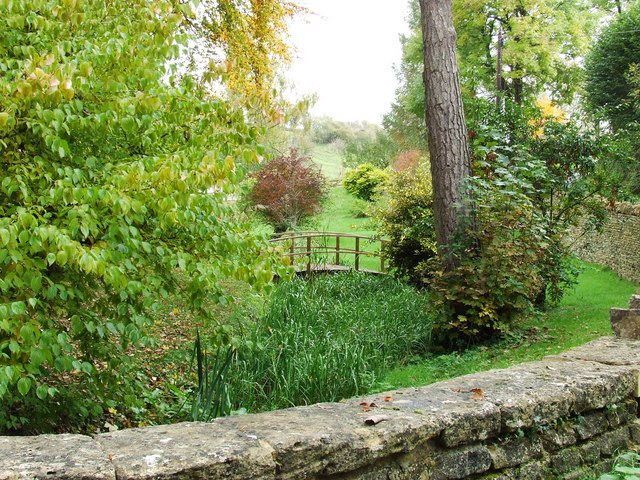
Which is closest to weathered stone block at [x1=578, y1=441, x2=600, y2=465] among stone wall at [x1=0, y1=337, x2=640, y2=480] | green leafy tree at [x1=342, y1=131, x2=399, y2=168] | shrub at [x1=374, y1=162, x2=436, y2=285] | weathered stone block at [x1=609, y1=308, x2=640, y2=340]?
stone wall at [x1=0, y1=337, x2=640, y2=480]

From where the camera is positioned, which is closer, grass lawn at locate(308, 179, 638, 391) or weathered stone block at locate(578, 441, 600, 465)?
weathered stone block at locate(578, 441, 600, 465)

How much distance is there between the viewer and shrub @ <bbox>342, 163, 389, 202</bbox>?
27.2 meters

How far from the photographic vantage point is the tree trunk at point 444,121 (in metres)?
7.52

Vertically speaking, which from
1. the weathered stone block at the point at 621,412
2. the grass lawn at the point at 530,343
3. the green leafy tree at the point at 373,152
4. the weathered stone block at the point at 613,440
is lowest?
the grass lawn at the point at 530,343

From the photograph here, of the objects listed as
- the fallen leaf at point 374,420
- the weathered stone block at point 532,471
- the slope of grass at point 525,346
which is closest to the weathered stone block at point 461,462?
the weathered stone block at point 532,471

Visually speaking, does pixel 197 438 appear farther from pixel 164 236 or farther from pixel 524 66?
pixel 524 66

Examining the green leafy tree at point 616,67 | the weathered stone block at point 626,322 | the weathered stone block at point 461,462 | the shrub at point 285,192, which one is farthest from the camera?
the green leafy tree at point 616,67

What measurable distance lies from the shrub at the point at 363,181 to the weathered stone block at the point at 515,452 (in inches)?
944

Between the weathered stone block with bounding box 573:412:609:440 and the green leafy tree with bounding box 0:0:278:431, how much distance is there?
6.30 ft

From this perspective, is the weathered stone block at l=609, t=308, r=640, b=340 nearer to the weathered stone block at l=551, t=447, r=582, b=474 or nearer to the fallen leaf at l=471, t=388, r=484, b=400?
the weathered stone block at l=551, t=447, r=582, b=474

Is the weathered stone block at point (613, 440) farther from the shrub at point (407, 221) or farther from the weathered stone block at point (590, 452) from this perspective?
the shrub at point (407, 221)

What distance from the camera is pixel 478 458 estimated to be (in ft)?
8.54

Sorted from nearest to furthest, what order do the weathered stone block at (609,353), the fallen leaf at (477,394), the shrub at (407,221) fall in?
the fallen leaf at (477,394), the weathered stone block at (609,353), the shrub at (407,221)

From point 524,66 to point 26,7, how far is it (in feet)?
66.3
